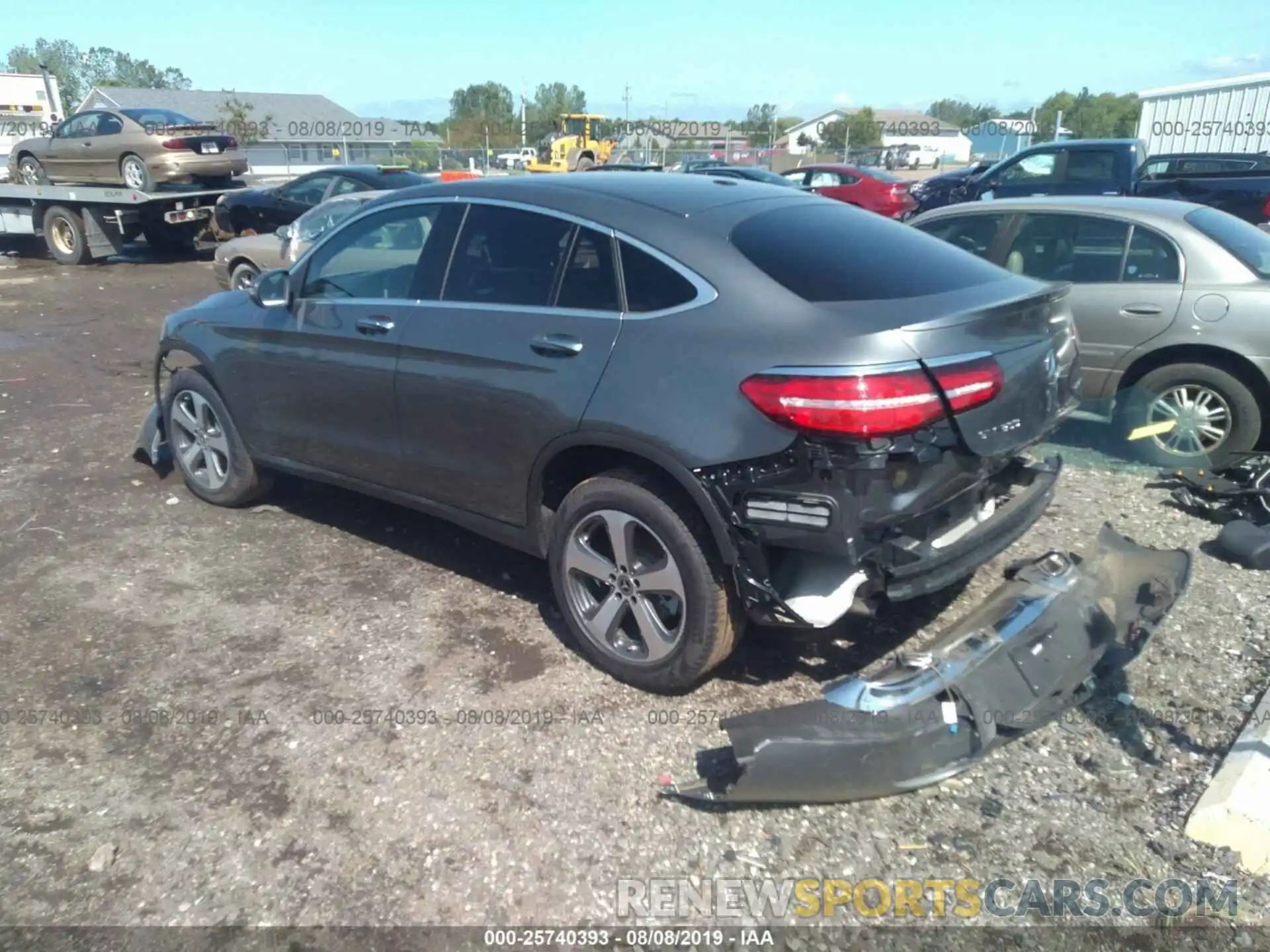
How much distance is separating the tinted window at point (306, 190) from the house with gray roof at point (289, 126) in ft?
106

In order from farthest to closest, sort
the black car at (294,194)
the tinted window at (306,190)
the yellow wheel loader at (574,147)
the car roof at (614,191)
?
the yellow wheel loader at (574,147)
the tinted window at (306,190)
the black car at (294,194)
the car roof at (614,191)

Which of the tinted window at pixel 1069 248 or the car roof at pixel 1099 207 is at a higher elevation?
the car roof at pixel 1099 207

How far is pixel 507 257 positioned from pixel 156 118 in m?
15.0

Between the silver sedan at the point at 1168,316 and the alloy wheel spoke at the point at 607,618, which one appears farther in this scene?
the silver sedan at the point at 1168,316

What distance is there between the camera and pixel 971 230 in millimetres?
6465

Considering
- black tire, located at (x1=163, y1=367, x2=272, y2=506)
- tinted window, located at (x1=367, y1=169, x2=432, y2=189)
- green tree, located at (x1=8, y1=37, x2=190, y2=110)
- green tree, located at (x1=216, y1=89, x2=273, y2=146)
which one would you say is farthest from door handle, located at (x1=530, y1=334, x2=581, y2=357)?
green tree, located at (x1=8, y1=37, x2=190, y2=110)

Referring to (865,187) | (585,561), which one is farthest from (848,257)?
(865,187)

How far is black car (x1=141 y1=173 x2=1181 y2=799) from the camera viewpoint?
297cm

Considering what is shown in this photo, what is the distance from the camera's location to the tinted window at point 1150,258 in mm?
5605

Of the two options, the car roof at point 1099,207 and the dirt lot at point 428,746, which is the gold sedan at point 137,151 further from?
the car roof at point 1099,207

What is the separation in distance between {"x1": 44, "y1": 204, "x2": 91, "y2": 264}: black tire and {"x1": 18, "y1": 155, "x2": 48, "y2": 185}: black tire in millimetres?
923

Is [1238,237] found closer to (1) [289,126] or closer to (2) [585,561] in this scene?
(2) [585,561]

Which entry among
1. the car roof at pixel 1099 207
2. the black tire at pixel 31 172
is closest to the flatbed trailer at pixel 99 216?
the black tire at pixel 31 172

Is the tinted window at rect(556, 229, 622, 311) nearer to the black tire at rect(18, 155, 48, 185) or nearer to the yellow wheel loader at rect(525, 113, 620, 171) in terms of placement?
the black tire at rect(18, 155, 48, 185)
